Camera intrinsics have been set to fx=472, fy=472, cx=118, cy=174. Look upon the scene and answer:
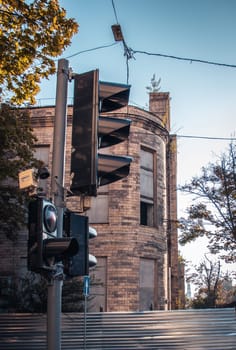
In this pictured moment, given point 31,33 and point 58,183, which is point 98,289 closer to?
point 31,33

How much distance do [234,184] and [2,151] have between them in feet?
35.2

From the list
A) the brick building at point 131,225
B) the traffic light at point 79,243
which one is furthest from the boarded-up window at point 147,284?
the traffic light at point 79,243

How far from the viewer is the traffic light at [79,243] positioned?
4316mm

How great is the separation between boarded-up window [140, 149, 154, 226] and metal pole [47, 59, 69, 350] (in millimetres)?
13638

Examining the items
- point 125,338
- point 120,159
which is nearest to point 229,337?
point 125,338

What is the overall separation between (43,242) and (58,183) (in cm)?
83

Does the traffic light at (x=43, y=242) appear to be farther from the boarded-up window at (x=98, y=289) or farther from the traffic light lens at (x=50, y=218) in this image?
the boarded-up window at (x=98, y=289)

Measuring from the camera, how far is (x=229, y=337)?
1140 cm

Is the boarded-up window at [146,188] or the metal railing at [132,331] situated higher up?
the boarded-up window at [146,188]

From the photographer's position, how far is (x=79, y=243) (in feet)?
14.4

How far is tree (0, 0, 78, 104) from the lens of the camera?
398 inches

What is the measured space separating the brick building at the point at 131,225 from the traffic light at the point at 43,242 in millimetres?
12554

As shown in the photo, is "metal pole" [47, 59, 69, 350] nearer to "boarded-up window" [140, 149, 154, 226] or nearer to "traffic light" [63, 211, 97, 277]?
"traffic light" [63, 211, 97, 277]

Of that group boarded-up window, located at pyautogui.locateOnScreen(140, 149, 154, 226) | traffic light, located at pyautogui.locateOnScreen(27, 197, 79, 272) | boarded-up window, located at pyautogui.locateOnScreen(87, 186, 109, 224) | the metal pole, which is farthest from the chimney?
traffic light, located at pyautogui.locateOnScreen(27, 197, 79, 272)
